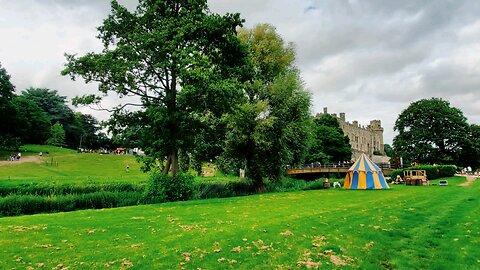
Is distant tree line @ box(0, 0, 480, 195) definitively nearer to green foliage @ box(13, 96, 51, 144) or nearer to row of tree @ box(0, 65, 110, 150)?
row of tree @ box(0, 65, 110, 150)

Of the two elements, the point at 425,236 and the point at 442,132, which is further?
the point at 442,132

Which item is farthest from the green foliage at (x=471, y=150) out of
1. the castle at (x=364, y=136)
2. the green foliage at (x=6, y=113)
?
the green foliage at (x=6, y=113)

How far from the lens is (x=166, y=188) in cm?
2027

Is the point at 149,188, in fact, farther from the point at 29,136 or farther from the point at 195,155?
the point at 29,136

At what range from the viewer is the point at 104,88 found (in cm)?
1916

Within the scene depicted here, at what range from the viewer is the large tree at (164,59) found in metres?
17.7

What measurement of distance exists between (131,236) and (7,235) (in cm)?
330

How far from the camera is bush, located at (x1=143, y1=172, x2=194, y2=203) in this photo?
20.1 meters

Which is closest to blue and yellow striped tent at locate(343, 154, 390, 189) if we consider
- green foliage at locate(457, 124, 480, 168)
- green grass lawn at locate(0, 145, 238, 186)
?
green grass lawn at locate(0, 145, 238, 186)

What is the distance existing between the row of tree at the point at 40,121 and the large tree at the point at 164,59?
11.7m

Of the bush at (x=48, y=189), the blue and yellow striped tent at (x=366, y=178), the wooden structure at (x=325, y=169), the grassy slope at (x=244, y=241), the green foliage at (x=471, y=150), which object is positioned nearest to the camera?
the grassy slope at (x=244, y=241)

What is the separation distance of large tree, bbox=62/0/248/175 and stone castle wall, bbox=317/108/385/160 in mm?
92951

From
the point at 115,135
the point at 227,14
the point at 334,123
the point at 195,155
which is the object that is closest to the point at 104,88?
the point at 115,135

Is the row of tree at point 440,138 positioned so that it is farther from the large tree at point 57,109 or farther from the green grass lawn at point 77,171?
the large tree at point 57,109
